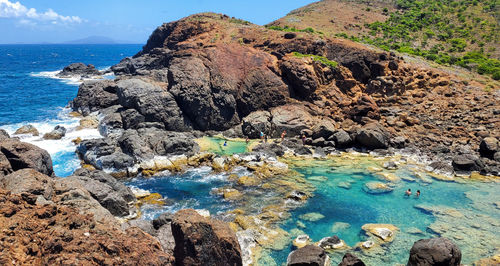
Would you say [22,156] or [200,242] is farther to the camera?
[22,156]

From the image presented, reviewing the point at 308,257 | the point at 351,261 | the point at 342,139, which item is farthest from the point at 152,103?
the point at 351,261

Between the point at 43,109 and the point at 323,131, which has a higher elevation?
the point at 43,109

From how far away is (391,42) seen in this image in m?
75.4

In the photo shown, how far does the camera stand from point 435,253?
59.5ft

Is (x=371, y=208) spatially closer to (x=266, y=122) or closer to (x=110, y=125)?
(x=266, y=122)

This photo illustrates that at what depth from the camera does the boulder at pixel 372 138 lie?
40406 mm

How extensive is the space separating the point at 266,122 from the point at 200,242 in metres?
32.5

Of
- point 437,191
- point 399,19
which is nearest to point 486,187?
point 437,191

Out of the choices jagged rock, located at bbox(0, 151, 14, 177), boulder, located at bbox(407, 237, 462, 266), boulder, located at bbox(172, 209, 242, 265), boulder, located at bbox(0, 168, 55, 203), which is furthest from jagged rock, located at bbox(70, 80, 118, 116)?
boulder, located at bbox(407, 237, 462, 266)

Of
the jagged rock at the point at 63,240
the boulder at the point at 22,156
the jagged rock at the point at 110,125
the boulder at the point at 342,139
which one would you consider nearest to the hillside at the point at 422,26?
the boulder at the point at 342,139

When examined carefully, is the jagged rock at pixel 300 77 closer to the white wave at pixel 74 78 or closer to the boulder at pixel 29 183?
the boulder at pixel 29 183

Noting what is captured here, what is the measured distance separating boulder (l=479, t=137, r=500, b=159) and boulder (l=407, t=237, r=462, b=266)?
980 inches

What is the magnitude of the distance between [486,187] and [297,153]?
19.3m

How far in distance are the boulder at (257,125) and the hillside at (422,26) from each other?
2763 cm
